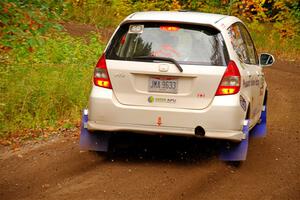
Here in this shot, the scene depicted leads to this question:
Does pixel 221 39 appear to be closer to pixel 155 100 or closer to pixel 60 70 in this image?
pixel 155 100

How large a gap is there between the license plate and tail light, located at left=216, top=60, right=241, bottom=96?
49cm

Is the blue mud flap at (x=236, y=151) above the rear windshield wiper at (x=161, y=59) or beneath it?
beneath

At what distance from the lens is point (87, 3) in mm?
28578

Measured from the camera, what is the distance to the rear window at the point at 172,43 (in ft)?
25.8

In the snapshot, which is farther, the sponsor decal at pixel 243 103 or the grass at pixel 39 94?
the grass at pixel 39 94

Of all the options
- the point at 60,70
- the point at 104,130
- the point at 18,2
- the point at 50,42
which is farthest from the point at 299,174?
the point at 50,42

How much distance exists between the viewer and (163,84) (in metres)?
7.82

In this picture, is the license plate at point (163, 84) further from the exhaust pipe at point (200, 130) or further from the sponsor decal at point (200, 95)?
the exhaust pipe at point (200, 130)

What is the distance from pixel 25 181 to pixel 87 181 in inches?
25.5

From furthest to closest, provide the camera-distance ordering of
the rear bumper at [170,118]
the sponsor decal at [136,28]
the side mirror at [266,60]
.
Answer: the side mirror at [266,60]
the sponsor decal at [136,28]
the rear bumper at [170,118]

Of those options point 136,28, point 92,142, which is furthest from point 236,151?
point 136,28

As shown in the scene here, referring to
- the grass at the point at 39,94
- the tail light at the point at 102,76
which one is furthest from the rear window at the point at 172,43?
the grass at the point at 39,94

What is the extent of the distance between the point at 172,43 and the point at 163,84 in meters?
0.50

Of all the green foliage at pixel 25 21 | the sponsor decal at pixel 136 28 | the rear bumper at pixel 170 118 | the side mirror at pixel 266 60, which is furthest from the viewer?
the side mirror at pixel 266 60
